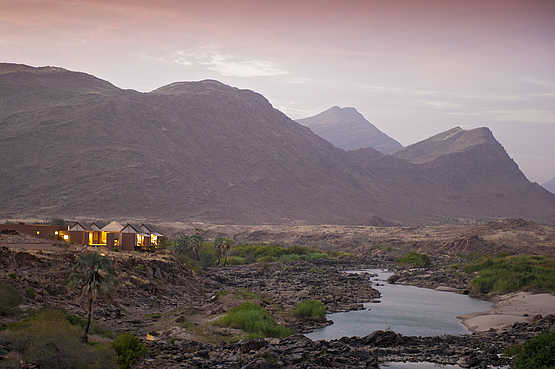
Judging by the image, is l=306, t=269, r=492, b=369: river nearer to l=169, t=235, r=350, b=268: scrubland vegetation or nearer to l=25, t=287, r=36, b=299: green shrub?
l=25, t=287, r=36, b=299: green shrub

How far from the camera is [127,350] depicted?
3198cm

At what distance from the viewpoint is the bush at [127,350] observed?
31.4 metres

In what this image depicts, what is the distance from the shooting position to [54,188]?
153 metres

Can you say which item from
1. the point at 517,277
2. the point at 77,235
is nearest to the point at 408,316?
the point at 517,277

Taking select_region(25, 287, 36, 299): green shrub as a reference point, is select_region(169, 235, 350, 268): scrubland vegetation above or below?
below

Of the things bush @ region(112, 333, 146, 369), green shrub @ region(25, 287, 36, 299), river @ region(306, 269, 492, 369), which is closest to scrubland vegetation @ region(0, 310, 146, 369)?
bush @ region(112, 333, 146, 369)

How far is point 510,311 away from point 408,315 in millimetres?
10806

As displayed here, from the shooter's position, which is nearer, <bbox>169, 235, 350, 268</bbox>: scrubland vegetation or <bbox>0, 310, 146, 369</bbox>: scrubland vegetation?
<bbox>0, 310, 146, 369</bbox>: scrubland vegetation

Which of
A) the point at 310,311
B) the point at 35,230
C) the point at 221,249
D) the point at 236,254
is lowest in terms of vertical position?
the point at 236,254

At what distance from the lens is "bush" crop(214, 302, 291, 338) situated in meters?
43.5

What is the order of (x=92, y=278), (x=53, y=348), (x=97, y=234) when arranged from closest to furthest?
(x=53, y=348) → (x=92, y=278) → (x=97, y=234)

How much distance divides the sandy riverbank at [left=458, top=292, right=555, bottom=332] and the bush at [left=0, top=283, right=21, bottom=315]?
35784 mm

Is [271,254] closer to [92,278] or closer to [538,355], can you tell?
[92,278]

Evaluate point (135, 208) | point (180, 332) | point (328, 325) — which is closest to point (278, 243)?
point (135, 208)
